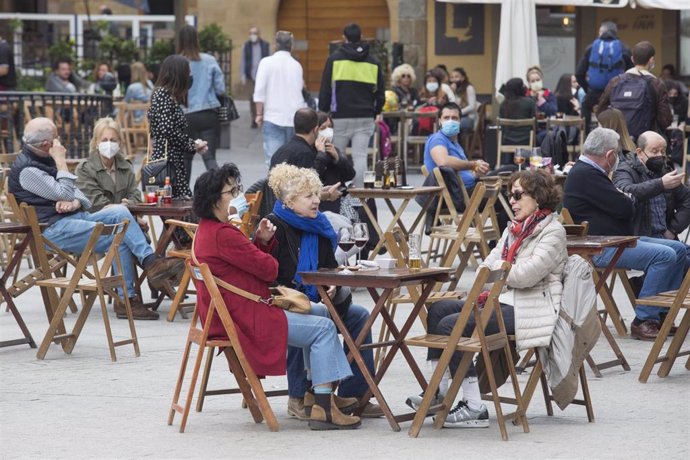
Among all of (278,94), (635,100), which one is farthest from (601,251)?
(278,94)

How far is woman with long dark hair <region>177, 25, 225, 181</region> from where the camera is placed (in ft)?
46.1

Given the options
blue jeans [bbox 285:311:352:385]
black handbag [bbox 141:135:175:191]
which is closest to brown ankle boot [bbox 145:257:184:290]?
black handbag [bbox 141:135:175:191]

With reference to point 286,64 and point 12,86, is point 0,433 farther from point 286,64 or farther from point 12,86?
point 12,86

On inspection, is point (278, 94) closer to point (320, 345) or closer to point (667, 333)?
point (667, 333)

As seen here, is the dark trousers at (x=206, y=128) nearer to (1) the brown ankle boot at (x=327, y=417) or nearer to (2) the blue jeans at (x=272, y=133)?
(2) the blue jeans at (x=272, y=133)

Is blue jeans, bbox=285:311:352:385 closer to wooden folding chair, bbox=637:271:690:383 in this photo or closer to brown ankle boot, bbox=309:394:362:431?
brown ankle boot, bbox=309:394:362:431

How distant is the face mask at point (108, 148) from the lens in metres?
10.1

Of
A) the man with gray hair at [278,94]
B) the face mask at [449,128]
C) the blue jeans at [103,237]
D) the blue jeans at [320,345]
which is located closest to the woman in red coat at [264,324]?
the blue jeans at [320,345]

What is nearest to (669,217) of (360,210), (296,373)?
(360,210)

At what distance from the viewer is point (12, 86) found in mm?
18516

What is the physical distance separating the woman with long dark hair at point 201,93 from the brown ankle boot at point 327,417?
7.48 metres

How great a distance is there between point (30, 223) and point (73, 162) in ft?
14.7

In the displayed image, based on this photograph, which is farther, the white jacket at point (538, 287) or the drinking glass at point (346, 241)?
the drinking glass at point (346, 241)

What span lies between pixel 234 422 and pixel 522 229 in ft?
5.55
